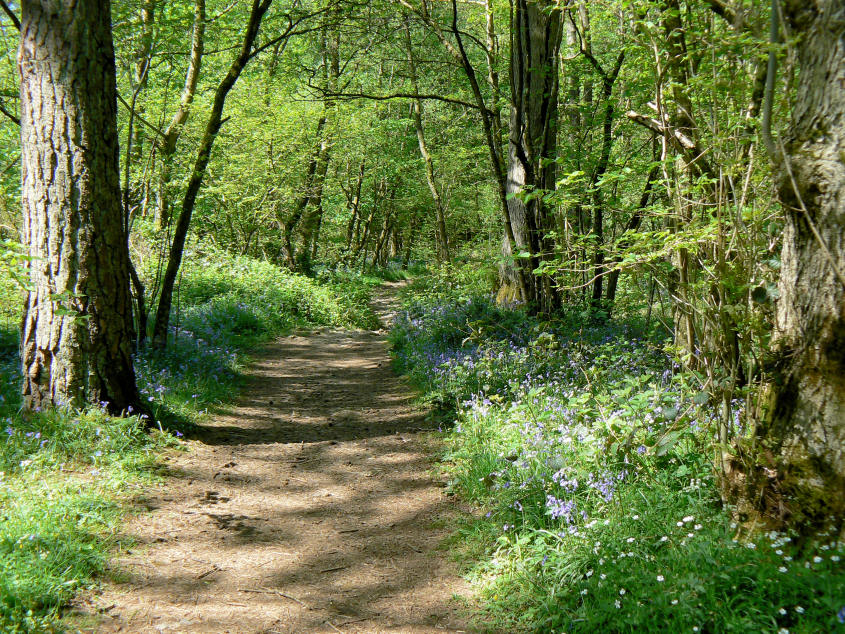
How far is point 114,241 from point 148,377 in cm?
184

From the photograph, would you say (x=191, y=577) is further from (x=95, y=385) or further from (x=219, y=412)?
(x=219, y=412)

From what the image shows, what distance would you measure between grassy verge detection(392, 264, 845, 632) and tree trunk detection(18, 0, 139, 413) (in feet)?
10.7

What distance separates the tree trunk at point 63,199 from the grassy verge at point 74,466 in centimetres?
30

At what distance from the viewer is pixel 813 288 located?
2619 mm

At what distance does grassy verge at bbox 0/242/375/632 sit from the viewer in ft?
9.58

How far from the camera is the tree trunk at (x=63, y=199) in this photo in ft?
15.1

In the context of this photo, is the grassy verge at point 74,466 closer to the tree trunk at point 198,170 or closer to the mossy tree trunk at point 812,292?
the tree trunk at point 198,170

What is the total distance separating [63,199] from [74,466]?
2127mm

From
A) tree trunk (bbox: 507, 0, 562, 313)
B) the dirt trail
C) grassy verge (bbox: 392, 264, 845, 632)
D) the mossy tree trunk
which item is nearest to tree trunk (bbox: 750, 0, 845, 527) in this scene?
the mossy tree trunk

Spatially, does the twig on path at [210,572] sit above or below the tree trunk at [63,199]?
below

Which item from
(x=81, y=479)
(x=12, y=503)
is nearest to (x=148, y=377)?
(x=81, y=479)

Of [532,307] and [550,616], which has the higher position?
[532,307]

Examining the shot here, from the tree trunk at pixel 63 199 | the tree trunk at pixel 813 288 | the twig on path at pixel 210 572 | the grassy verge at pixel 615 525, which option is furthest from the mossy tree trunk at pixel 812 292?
the tree trunk at pixel 63 199

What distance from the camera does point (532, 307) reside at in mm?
8039
